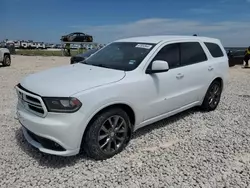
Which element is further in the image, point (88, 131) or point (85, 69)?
point (85, 69)

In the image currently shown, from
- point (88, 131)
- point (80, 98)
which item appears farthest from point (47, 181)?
point (80, 98)

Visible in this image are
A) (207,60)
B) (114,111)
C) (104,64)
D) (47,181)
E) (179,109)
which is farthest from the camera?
(207,60)

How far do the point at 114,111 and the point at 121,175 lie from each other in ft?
2.76

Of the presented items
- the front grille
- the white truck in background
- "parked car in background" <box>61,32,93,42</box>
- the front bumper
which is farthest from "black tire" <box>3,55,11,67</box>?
"parked car in background" <box>61,32,93,42</box>

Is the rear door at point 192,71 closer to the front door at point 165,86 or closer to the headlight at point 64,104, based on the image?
the front door at point 165,86

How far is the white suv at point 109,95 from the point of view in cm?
304

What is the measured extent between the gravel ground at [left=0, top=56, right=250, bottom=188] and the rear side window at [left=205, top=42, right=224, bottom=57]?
1.69m

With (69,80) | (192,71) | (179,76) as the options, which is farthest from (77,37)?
(69,80)

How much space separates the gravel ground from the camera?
297 centimetres

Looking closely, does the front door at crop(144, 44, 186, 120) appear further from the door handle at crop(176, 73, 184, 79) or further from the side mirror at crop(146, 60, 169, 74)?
the side mirror at crop(146, 60, 169, 74)

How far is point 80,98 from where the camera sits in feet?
9.88

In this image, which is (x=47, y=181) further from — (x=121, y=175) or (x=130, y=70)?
(x=130, y=70)

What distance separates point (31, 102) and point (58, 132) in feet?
1.98

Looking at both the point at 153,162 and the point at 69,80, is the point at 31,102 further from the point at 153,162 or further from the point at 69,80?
the point at 153,162
